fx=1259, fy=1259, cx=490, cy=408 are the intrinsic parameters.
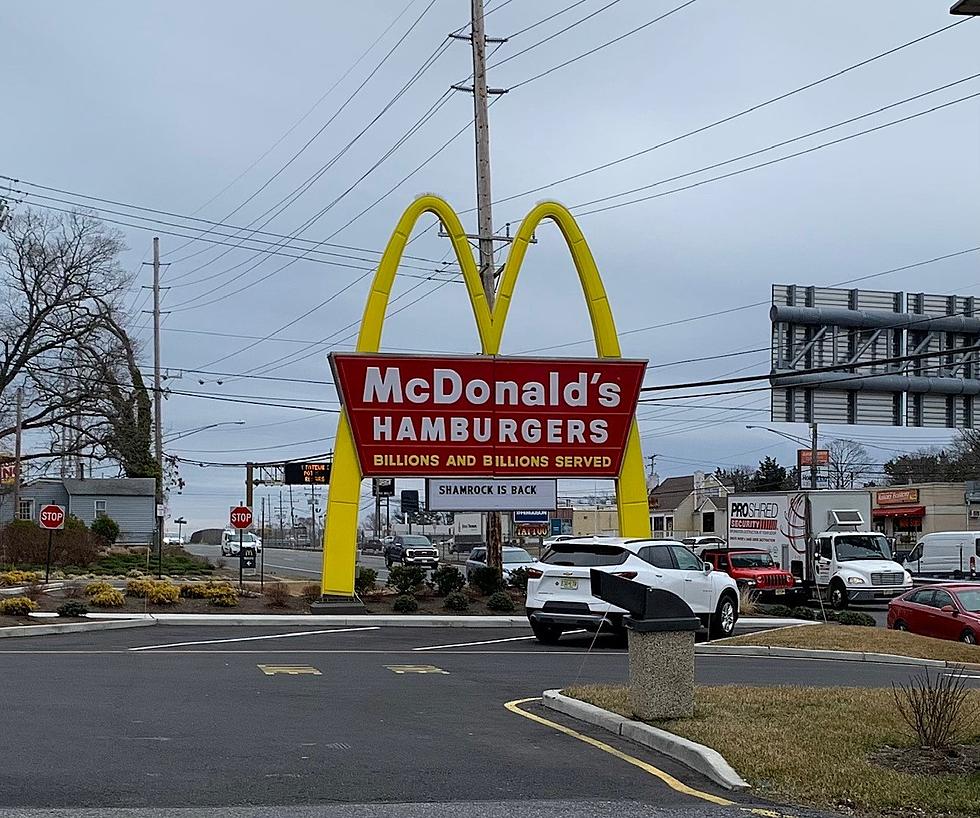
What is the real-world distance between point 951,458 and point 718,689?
4046 inches

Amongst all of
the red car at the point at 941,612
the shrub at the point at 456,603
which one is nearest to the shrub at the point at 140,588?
the shrub at the point at 456,603

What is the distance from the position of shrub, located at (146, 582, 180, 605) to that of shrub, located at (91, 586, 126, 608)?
74 cm

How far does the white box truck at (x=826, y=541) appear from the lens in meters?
39.2

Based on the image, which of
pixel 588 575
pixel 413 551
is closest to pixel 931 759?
pixel 588 575

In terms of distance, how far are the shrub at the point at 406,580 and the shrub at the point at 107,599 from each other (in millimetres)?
6258

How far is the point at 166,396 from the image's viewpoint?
59.2 meters

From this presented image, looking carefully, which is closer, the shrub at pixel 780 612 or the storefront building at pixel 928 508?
the shrub at pixel 780 612

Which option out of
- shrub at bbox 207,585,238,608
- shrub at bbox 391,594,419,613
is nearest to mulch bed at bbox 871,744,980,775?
shrub at bbox 391,594,419,613

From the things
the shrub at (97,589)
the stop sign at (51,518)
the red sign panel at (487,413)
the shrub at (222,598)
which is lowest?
the shrub at (222,598)

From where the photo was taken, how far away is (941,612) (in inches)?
993

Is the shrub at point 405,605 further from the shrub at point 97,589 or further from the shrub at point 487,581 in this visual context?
the shrub at point 97,589

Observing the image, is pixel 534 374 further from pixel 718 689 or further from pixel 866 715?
pixel 866 715

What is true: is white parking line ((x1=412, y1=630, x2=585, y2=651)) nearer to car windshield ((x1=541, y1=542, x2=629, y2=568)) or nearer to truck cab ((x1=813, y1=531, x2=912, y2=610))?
car windshield ((x1=541, y1=542, x2=629, y2=568))

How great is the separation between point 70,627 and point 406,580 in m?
8.54
